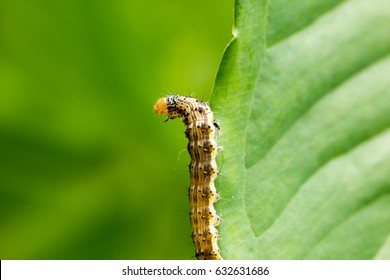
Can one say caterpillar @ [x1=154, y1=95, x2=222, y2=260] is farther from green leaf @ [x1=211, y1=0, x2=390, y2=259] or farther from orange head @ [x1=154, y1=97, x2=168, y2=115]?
green leaf @ [x1=211, y1=0, x2=390, y2=259]

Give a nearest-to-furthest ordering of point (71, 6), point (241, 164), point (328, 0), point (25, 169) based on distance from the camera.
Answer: point (328, 0)
point (241, 164)
point (71, 6)
point (25, 169)

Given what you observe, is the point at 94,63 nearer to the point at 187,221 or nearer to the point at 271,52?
the point at 187,221

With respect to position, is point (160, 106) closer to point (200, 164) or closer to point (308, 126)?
point (200, 164)

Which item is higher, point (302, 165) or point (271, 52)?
point (271, 52)

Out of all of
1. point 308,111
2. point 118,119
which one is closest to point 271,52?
point 308,111

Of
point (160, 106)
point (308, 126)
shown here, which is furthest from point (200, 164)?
point (308, 126)

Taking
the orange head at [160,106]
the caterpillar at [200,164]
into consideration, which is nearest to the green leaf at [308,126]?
the caterpillar at [200,164]

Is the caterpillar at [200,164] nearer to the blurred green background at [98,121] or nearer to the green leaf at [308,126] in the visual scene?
the blurred green background at [98,121]

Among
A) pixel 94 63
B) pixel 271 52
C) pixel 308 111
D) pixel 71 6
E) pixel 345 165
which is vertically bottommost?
pixel 345 165
